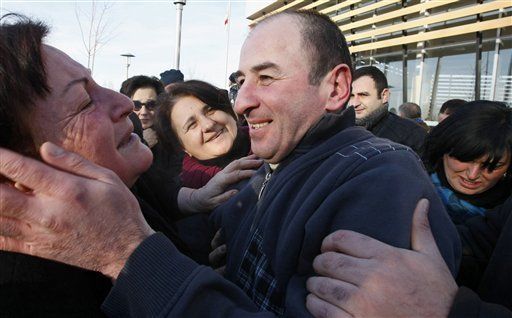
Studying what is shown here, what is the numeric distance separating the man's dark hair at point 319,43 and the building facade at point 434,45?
8.33 m

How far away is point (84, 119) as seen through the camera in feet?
4.50

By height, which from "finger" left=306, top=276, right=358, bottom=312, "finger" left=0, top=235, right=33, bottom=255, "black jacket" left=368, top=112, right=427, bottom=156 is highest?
"black jacket" left=368, top=112, right=427, bottom=156

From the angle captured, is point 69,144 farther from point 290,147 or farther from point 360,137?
point 360,137

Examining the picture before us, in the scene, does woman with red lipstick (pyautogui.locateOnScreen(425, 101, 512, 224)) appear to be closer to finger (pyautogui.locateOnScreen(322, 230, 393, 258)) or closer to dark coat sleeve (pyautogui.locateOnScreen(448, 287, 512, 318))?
dark coat sleeve (pyautogui.locateOnScreen(448, 287, 512, 318))

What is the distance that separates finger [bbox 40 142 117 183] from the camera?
1044mm

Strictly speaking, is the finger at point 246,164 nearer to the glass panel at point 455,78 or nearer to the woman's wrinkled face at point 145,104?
the woman's wrinkled face at point 145,104

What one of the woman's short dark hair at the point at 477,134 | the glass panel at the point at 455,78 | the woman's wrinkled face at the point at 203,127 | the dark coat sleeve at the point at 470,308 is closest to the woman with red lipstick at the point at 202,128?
the woman's wrinkled face at the point at 203,127

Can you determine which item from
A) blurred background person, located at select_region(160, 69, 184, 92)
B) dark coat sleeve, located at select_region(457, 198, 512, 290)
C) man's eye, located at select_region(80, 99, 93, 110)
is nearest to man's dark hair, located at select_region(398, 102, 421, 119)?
blurred background person, located at select_region(160, 69, 184, 92)

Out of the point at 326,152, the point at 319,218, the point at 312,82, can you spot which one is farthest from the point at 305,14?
the point at 319,218

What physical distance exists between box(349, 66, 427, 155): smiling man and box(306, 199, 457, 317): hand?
3.59m

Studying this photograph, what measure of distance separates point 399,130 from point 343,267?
4.08m

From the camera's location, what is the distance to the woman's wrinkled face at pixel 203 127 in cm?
306

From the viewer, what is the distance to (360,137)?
160 cm

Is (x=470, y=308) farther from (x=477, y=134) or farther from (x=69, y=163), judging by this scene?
(x=477, y=134)
